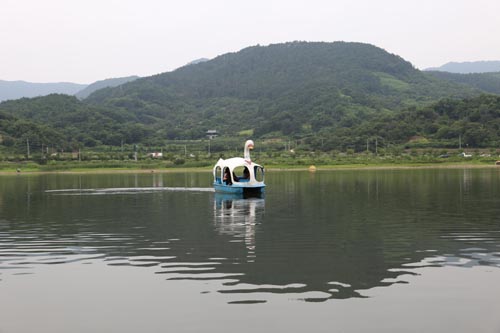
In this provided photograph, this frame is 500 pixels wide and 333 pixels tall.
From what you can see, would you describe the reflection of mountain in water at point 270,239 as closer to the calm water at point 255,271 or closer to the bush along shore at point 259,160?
the calm water at point 255,271

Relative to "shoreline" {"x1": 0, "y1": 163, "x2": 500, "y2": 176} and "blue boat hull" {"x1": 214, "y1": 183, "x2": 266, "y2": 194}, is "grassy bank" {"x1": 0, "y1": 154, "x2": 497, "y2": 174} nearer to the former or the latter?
"shoreline" {"x1": 0, "y1": 163, "x2": 500, "y2": 176}

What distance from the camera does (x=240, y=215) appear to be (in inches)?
1346

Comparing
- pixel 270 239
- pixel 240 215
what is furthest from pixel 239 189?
pixel 270 239

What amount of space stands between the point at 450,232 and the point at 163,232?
1315cm

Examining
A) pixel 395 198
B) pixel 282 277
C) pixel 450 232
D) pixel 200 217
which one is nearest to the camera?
pixel 282 277

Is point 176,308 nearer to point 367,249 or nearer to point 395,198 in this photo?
point 367,249

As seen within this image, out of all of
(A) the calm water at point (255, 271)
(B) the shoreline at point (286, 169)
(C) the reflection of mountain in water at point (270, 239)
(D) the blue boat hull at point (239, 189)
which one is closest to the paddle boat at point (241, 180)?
(D) the blue boat hull at point (239, 189)

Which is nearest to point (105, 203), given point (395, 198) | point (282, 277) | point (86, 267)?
point (395, 198)

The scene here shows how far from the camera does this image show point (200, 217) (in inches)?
1305

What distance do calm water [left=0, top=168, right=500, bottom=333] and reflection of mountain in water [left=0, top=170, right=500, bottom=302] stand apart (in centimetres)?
8

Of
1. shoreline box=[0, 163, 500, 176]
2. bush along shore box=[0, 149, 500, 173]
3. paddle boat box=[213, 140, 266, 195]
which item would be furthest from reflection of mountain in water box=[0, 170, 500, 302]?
bush along shore box=[0, 149, 500, 173]

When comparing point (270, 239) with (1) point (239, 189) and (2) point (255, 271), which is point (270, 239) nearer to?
(2) point (255, 271)

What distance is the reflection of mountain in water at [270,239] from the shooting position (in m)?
17.1

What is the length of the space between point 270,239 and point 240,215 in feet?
34.3
